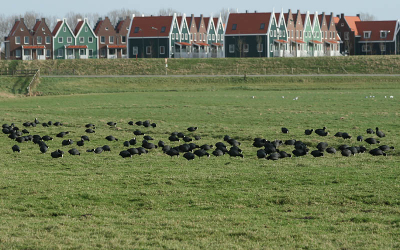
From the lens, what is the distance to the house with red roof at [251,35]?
390 feet

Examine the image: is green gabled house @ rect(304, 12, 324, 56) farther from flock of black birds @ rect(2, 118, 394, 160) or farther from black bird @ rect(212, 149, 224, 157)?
black bird @ rect(212, 149, 224, 157)

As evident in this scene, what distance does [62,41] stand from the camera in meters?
133

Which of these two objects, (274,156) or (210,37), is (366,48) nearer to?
(210,37)

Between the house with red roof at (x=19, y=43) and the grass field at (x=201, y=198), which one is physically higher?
the house with red roof at (x=19, y=43)

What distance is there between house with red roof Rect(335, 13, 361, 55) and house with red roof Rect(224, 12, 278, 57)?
87.3 ft

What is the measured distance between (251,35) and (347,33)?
110 feet

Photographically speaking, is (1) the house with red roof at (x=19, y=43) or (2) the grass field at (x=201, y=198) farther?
(1) the house with red roof at (x=19, y=43)

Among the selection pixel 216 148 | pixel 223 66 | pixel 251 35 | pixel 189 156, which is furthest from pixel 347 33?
pixel 189 156

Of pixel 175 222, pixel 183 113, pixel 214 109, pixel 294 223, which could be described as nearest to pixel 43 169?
pixel 175 222

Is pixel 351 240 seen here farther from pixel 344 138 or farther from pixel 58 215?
pixel 344 138

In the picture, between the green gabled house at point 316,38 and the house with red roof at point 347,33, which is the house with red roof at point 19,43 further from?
the house with red roof at point 347,33

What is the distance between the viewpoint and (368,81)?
78.1 m

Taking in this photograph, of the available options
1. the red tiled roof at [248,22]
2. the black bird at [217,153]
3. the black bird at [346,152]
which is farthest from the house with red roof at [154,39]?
the black bird at [346,152]

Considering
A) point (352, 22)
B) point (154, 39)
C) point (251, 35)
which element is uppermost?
point (352, 22)
